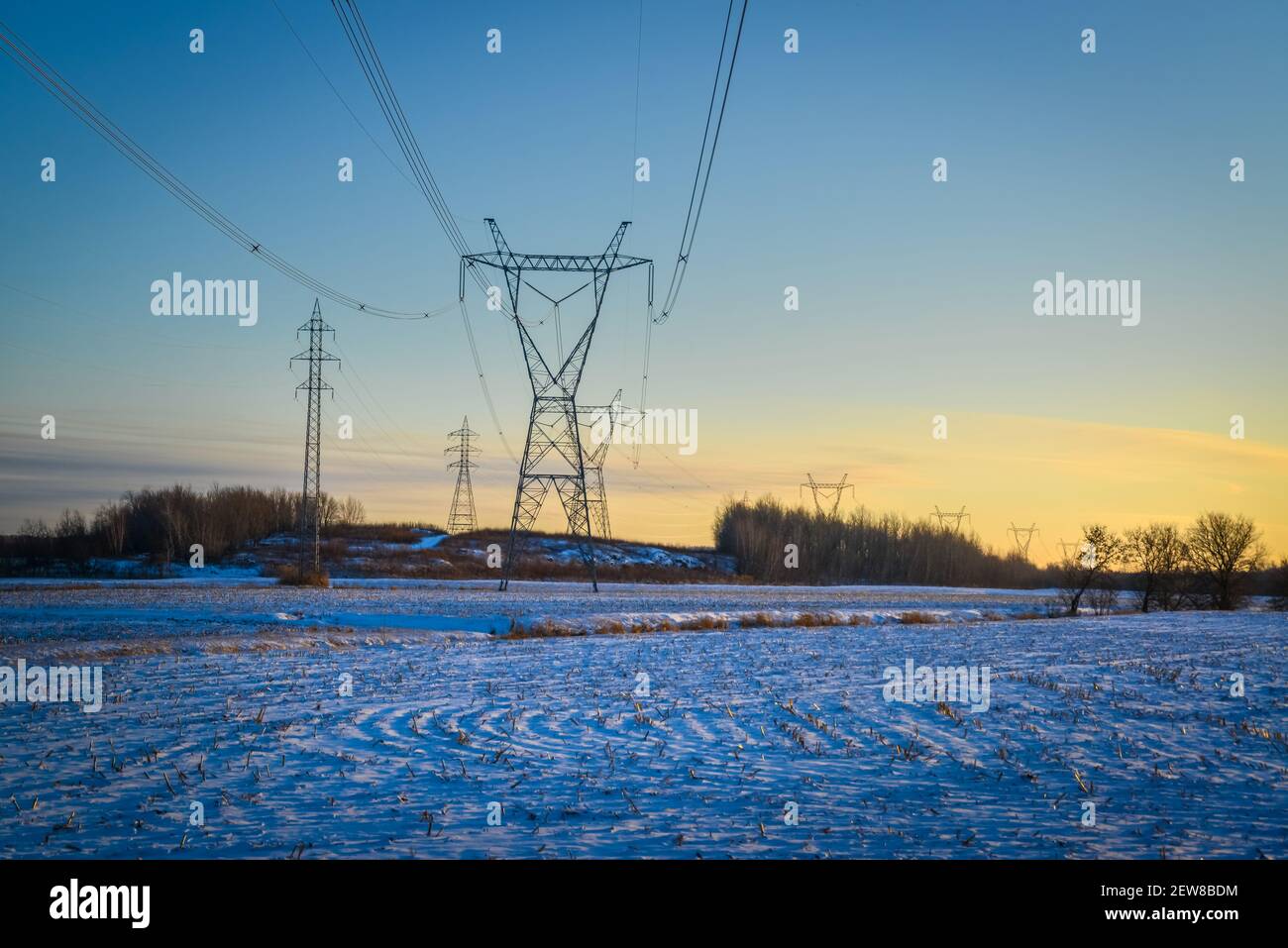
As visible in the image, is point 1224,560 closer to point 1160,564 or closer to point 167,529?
point 1160,564

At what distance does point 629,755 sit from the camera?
34.6 feet

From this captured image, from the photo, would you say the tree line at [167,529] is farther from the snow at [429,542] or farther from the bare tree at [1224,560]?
the bare tree at [1224,560]

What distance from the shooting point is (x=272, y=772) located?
9.35 meters

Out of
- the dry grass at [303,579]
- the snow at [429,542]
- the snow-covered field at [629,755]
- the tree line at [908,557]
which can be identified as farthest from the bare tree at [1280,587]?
the snow at [429,542]

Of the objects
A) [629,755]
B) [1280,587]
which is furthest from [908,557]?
[629,755]

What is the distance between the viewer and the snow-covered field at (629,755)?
7.28 m

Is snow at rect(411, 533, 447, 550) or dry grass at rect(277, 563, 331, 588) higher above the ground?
snow at rect(411, 533, 447, 550)

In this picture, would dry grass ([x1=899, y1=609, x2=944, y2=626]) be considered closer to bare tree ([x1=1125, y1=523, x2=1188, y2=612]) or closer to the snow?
bare tree ([x1=1125, y1=523, x2=1188, y2=612])

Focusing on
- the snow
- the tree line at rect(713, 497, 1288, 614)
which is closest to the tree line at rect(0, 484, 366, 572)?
the snow

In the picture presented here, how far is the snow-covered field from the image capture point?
728 centimetres
